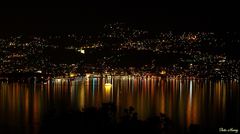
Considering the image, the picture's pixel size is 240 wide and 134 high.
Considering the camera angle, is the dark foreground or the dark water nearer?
the dark foreground

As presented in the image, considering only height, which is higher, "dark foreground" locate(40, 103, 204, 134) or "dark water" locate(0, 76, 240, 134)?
"dark foreground" locate(40, 103, 204, 134)

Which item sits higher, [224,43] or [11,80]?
[224,43]

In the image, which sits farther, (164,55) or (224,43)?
(164,55)

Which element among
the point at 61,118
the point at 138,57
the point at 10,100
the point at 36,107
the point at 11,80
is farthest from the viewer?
the point at 138,57

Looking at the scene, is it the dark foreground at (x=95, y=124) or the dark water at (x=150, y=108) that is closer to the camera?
the dark foreground at (x=95, y=124)

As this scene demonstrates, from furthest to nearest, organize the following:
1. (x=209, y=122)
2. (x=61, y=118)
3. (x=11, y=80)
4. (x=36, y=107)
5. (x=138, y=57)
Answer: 1. (x=138, y=57)
2. (x=11, y=80)
3. (x=36, y=107)
4. (x=209, y=122)
5. (x=61, y=118)

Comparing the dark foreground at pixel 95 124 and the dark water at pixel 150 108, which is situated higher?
the dark foreground at pixel 95 124

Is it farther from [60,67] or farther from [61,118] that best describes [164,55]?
[61,118]

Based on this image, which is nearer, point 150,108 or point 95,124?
point 95,124

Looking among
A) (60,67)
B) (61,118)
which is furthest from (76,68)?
(61,118)

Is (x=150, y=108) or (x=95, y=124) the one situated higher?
(x=95, y=124)

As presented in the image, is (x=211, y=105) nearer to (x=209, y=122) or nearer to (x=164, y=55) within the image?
(x=209, y=122)
